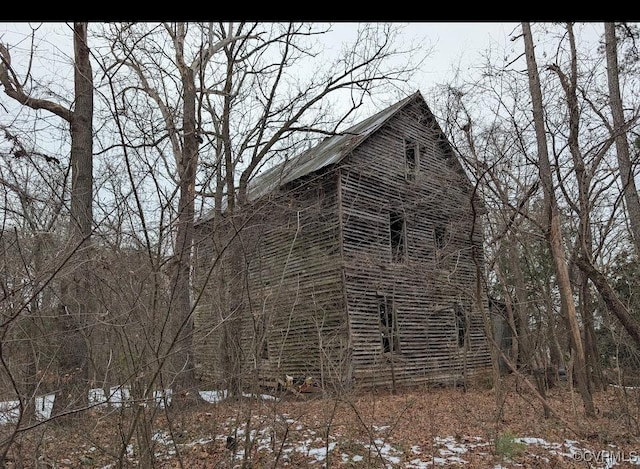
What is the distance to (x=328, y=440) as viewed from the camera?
5301 millimetres

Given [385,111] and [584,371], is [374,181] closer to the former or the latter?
[385,111]

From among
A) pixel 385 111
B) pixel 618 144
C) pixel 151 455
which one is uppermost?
pixel 385 111

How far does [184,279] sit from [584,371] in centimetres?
705

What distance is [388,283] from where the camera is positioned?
15.2m

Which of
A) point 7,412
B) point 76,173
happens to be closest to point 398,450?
point 7,412

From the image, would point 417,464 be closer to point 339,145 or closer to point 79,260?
point 79,260

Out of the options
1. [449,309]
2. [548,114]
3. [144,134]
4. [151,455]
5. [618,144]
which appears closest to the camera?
[151,455]

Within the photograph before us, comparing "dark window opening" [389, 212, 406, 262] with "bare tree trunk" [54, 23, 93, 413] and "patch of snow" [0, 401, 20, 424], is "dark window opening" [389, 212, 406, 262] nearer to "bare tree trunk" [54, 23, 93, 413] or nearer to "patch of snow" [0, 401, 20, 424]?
"bare tree trunk" [54, 23, 93, 413]

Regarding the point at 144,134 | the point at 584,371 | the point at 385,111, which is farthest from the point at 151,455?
the point at 385,111

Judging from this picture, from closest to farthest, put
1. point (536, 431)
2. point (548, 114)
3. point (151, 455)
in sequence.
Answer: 1. point (151, 455)
2. point (536, 431)
3. point (548, 114)

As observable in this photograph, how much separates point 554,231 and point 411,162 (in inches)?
367

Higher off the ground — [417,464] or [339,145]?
[339,145]

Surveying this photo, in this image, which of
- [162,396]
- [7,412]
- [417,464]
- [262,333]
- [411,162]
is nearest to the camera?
[162,396]

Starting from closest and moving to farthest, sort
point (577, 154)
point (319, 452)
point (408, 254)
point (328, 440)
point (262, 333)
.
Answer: point (262, 333)
point (328, 440)
point (319, 452)
point (577, 154)
point (408, 254)
